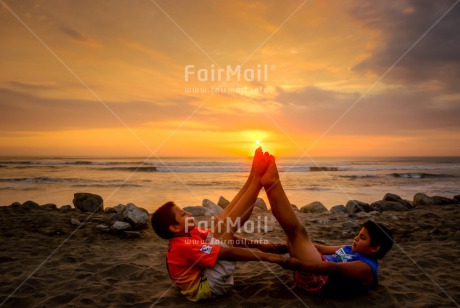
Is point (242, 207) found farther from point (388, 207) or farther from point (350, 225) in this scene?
point (388, 207)

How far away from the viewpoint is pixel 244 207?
141 inches

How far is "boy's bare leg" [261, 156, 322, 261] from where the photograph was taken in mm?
3156

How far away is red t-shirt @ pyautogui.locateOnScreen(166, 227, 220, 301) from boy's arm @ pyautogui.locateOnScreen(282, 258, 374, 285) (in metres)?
0.81

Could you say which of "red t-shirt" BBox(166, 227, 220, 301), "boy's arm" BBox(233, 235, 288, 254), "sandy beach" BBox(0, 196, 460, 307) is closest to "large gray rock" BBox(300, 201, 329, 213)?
"sandy beach" BBox(0, 196, 460, 307)

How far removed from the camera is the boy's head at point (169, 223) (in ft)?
10.4

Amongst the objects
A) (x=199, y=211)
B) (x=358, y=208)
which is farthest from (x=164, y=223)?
(x=358, y=208)

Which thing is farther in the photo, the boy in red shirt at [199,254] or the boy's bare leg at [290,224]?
the boy's bare leg at [290,224]

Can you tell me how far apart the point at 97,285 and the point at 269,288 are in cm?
218

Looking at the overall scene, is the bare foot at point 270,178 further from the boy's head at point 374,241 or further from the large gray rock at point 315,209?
the large gray rock at point 315,209

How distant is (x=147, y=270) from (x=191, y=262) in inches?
59.5

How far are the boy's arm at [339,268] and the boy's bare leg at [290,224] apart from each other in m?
0.12

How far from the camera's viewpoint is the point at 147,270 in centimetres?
427

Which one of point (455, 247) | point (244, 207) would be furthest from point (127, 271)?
point (455, 247)

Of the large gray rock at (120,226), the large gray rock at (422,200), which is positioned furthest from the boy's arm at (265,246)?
the large gray rock at (422,200)
